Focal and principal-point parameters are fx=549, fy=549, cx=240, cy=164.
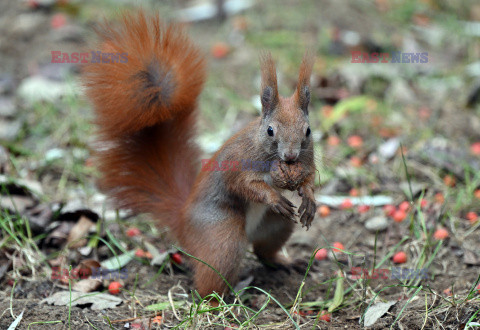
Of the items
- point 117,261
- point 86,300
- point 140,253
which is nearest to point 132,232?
point 140,253

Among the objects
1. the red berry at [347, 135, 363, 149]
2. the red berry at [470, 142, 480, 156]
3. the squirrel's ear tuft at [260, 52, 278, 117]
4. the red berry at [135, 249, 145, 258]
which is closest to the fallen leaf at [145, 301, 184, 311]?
the red berry at [135, 249, 145, 258]

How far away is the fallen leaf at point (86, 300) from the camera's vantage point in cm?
217

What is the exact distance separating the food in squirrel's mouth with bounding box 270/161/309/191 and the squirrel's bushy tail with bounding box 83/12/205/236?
519mm

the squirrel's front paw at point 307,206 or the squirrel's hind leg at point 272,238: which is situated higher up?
the squirrel's front paw at point 307,206

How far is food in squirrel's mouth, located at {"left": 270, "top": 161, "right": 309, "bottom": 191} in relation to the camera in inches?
83.5

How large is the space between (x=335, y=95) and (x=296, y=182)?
83.3 inches

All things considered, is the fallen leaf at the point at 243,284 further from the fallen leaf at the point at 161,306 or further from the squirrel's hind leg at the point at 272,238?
the fallen leaf at the point at 161,306

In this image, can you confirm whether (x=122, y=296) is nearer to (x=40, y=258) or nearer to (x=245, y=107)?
(x=40, y=258)

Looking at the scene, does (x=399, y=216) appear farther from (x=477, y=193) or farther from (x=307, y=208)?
(x=307, y=208)

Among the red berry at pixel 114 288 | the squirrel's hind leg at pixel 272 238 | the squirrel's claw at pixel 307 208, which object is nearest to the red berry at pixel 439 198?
the squirrel's hind leg at pixel 272 238

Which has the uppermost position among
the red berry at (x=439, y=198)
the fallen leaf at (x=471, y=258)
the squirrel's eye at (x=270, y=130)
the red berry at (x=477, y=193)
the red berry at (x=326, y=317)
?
the squirrel's eye at (x=270, y=130)

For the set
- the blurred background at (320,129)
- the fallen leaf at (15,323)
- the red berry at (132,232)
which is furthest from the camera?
the red berry at (132,232)

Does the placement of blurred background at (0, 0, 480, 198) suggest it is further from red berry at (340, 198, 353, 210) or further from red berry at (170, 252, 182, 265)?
red berry at (170, 252, 182, 265)

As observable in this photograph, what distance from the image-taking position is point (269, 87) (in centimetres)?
217
